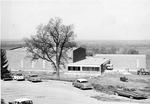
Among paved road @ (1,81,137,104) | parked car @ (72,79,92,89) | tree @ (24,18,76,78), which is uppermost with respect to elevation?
tree @ (24,18,76,78)

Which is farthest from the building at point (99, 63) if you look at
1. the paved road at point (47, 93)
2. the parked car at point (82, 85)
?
the parked car at point (82, 85)

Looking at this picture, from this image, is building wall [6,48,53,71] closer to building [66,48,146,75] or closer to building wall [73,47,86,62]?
building wall [73,47,86,62]

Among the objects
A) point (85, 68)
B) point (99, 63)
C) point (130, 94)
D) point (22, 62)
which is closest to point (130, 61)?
point (99, 63)

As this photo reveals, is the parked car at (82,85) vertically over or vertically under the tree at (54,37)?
under

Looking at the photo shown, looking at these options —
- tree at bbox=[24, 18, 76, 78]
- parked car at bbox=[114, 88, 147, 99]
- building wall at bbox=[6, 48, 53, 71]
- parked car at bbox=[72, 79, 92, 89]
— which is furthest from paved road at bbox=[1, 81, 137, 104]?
building wall at bbox=[6, 48, 53, 71]

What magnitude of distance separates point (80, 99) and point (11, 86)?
38.7 ft

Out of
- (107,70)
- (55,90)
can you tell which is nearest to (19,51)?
(107,70)

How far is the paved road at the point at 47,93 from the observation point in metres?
24.3

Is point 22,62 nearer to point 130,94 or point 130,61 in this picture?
point 130,61

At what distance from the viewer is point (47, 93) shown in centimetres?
2795

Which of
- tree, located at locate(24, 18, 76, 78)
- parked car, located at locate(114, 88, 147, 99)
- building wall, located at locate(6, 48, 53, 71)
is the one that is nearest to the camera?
parked car, located at locate(114, 88, 147, 99)

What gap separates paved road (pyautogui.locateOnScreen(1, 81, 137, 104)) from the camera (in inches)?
955

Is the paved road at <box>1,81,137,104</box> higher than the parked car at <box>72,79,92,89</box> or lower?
lower

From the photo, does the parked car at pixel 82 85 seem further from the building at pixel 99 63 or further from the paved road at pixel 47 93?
the building at pixel 99 63
